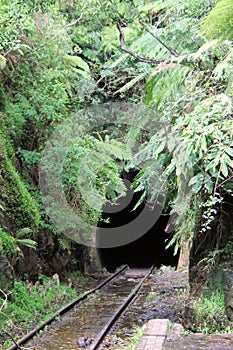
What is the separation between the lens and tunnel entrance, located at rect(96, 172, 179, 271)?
79.6ft

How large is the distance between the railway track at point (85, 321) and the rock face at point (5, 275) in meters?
0.97

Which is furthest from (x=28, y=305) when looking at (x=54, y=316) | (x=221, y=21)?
(x=221, y=21)

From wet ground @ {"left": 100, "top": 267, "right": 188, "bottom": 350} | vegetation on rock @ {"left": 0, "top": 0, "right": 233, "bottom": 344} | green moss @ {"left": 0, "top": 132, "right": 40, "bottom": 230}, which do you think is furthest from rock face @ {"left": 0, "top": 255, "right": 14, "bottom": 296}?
wet ground @ {"left": 100, "top": 267, "right": 188, "bottom": 350}

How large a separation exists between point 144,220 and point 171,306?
19.2 meters

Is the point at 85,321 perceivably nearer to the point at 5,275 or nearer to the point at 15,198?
the point at 5,275

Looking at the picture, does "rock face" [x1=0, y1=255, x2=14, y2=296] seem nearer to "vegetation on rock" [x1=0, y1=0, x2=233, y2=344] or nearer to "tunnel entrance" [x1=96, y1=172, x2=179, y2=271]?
"vegetation on rock" [x1=0, y1=0, x2=233, y2=344]

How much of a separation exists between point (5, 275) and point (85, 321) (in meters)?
1.91

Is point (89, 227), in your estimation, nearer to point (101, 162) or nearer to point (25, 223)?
point (101, 162)

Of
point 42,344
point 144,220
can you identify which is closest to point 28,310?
point 42,344

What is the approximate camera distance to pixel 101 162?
1363 cm

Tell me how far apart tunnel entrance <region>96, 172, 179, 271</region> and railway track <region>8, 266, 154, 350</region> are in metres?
9.47

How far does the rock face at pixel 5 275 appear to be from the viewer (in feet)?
27.4

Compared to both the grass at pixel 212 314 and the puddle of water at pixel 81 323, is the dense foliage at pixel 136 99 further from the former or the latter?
the puddle of water at pixel 81 323

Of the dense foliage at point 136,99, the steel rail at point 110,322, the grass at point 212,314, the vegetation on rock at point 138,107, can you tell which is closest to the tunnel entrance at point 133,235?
the vegetation on rock at point 138,107
